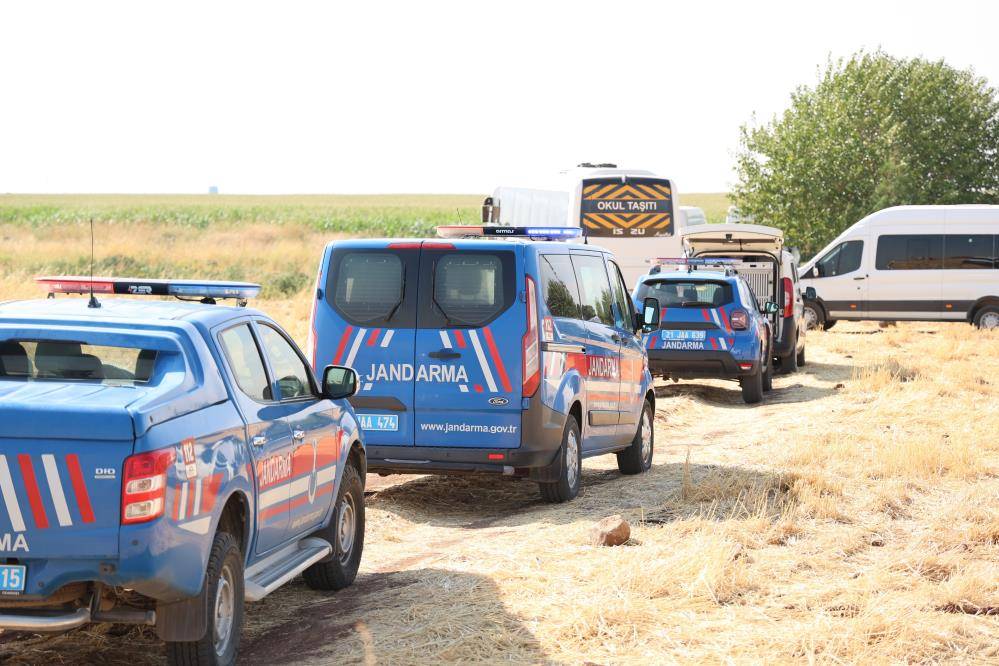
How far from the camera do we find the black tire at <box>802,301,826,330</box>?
2991 centimetres

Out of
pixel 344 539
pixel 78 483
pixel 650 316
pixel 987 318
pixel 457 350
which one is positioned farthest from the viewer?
pixel 987 318

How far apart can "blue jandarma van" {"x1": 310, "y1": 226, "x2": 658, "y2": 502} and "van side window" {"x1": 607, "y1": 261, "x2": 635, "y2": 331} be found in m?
1.46

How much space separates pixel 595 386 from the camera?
1075cm

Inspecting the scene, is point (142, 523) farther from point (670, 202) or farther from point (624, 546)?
point (670, 202)

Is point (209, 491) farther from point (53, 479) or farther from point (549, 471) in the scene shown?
point (549, 471)

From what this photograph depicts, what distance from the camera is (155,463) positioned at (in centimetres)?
491

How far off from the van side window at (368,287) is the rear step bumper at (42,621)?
16.4ft

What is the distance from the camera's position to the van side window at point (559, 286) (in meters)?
9.84

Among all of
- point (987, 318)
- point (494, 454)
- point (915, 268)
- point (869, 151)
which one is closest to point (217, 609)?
point (494, 454)

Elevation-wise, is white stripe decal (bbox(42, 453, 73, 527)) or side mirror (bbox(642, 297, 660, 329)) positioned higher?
side mirror (bbox(642, 297, 660, 329))

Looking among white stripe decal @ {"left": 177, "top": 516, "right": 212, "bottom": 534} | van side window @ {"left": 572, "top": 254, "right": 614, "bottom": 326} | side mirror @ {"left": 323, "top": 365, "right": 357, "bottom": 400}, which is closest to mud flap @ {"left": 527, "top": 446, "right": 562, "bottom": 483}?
van side window @ {"left": 572, "top": 254, "right": 614, "bottom": 326}

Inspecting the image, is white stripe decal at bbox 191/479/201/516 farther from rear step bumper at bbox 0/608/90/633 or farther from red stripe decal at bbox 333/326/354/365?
red stripe decal at bbox 333/326/354/365

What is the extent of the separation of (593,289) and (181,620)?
6366mm

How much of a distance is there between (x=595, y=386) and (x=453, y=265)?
1.75 meters
